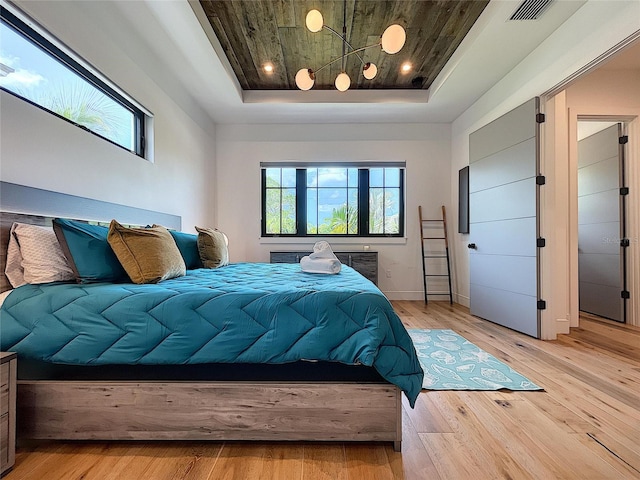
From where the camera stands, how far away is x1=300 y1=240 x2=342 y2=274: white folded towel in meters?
2.22

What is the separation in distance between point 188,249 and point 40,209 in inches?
41.9

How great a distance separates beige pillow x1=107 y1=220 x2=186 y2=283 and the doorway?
4.37 m

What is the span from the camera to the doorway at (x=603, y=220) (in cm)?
360

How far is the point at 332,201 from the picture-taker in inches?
193

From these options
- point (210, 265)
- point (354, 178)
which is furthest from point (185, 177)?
point (354, 178)

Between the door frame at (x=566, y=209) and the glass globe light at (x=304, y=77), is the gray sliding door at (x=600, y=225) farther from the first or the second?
the glass globe light at (x=304, y=77)

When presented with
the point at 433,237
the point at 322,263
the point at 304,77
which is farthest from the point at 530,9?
the point at 433,237

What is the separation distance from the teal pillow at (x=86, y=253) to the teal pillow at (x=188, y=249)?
912 millimetres

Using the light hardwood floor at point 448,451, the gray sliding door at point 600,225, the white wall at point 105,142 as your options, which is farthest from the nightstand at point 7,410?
the gray sliding door at point 600,225

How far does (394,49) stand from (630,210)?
11.3 feet

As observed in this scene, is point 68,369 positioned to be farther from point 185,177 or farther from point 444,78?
point 444,78

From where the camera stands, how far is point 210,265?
106 inches

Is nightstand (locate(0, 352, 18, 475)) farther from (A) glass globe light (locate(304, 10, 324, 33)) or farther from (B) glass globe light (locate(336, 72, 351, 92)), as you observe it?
(B) glass globe light (locate(336, 72, 351, 92))

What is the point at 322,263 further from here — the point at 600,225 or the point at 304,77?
the point at 600,225
